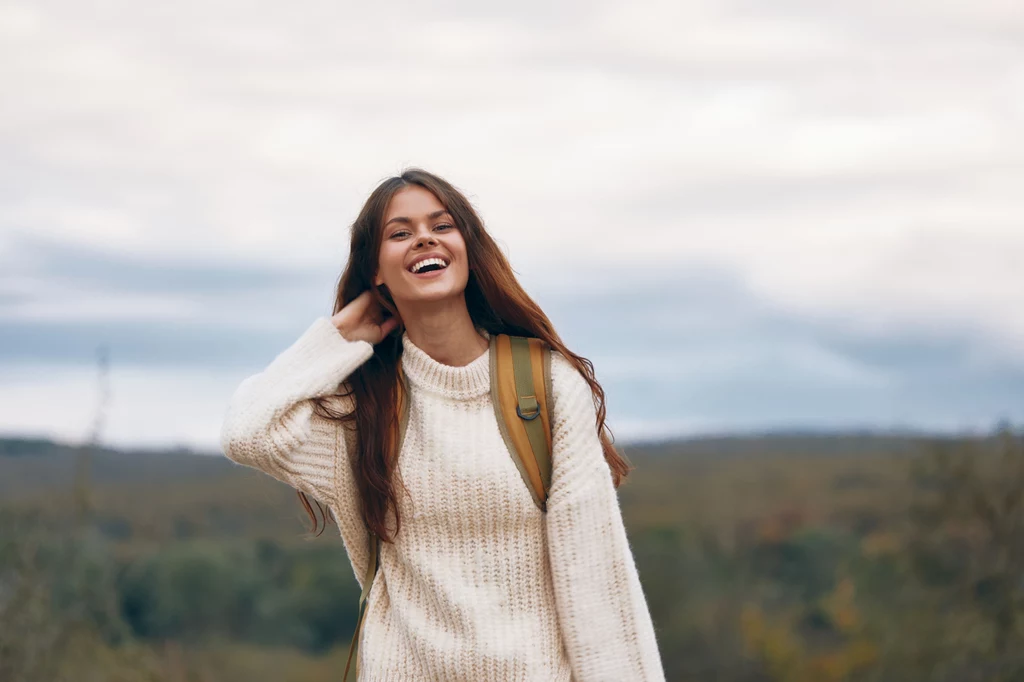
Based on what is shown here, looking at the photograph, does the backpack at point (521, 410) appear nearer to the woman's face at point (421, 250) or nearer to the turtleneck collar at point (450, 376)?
the turtleneck collar at point (450, 376)

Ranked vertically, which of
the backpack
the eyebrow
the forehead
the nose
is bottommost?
the backpack

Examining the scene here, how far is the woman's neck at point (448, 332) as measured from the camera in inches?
152

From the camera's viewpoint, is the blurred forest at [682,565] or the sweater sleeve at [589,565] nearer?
the sweater sleeve at [589,565]

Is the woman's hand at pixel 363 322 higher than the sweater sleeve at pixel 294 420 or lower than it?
higher

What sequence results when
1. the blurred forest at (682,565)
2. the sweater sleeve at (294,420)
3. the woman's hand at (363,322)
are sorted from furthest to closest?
the blurred forest at (682,565)
the woman's hand at (363,322)
the sweater sleeve at (294,420)

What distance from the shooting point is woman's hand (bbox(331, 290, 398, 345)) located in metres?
4.02

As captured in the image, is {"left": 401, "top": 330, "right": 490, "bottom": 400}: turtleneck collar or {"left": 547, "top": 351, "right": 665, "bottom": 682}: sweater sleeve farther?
{"left": 401, "top": 330, "right": 490, "bottom": 400}: turtleneck collar

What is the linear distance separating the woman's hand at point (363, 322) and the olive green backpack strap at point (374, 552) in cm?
20

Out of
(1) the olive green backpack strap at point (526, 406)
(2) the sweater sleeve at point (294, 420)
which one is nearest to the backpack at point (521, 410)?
(1) the olive green backpack strap at point (526, 406)

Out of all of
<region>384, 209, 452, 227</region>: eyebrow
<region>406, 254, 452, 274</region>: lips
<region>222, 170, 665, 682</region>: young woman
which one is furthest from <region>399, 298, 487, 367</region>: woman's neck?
<region>384, 209, 452, 227</region>: eyebrow

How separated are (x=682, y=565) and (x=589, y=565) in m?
16.9

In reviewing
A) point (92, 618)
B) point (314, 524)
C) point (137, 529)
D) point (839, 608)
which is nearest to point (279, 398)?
point (314, 524)

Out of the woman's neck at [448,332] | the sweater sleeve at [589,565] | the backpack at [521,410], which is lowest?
the sweater sleeve at [589,565]

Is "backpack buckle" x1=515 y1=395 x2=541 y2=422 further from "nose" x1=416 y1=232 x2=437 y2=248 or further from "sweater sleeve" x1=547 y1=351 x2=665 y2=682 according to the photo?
"nose" x1=416 y1=232 x2=437 y2=248
